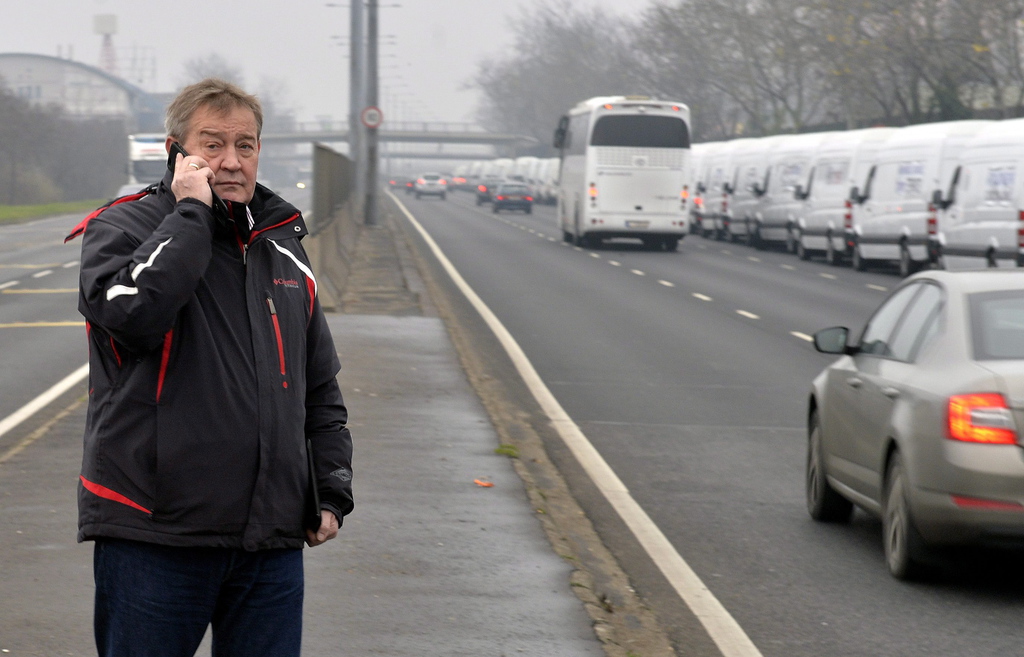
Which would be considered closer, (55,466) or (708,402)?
(55,466)

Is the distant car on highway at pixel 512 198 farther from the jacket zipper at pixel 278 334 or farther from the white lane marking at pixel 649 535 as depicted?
the jacket zipper at pixel 278 334

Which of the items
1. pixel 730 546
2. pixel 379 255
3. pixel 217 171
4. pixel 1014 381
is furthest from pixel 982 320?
pixel 379 255

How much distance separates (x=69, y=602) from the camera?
233 inches

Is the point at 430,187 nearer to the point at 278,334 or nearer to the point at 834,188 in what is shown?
the point at 834,188

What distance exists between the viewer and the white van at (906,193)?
92.5 feet

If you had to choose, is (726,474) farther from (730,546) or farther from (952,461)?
(952,461)

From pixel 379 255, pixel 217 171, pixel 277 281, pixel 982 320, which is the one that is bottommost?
pixel 379 255

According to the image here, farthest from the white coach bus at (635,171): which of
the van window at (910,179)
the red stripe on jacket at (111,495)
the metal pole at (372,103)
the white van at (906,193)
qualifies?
the red stripe on jacket at (111,495)

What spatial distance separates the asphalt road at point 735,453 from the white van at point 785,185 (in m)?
9.57

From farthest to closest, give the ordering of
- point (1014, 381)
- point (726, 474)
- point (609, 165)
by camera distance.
→ point (609, 165)
point (726, 474)
point (1014, 381)

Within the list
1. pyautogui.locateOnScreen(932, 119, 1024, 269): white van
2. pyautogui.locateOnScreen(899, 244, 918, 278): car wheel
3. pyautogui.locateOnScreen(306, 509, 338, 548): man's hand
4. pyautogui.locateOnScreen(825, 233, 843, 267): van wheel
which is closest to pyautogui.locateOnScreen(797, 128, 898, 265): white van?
pyautogui.locateOnScreen(825, 233, 843, 267): van wheel

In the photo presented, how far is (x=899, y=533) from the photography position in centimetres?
688

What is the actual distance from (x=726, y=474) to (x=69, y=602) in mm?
4793

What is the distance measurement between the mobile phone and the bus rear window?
35615 mm
